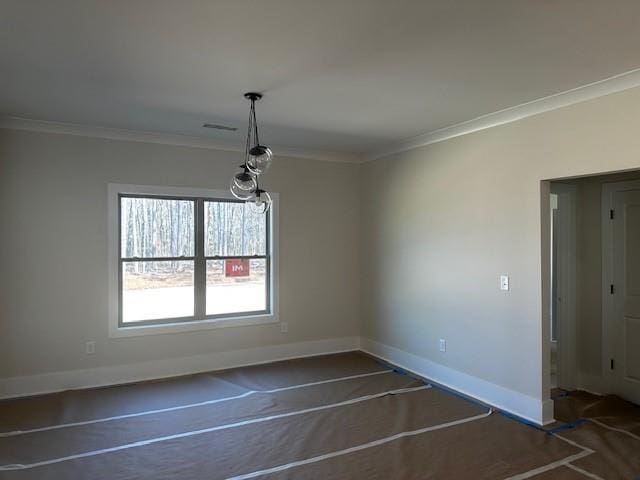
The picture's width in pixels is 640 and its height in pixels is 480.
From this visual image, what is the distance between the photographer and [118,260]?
4.70 meters

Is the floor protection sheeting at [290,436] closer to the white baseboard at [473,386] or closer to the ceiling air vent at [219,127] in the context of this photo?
the white baseboard at [473,386]

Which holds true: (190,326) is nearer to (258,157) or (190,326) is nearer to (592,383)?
(258,157)

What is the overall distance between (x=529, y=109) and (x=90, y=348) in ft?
15.4

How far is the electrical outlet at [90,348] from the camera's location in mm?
4543

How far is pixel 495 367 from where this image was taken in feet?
13.5

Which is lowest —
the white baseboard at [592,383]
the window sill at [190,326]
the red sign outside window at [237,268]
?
the white baseboard at [592,383]

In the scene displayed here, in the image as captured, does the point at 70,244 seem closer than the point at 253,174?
No

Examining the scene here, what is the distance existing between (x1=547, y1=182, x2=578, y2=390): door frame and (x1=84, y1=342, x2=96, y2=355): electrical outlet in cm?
A: 477

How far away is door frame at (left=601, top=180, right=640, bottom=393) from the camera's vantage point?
434 cm

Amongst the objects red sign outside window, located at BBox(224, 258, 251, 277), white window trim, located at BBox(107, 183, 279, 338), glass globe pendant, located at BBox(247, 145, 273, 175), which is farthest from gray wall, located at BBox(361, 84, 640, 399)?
glass globe pendant, located at BBox(247, 145, 273, 175)

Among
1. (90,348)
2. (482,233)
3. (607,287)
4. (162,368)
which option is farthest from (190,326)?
(607,287)

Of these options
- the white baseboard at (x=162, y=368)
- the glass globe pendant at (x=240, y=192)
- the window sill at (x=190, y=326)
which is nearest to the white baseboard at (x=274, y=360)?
the white baseboard at (x=162, y=368)

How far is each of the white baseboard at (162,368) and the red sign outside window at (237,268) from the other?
90cm

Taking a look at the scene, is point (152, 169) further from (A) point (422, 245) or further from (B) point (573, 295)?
(B) point (573, 295)
